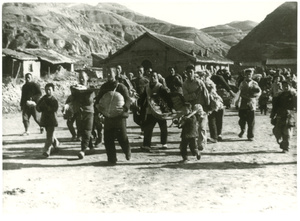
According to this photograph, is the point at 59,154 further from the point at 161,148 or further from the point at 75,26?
the point at 75,26

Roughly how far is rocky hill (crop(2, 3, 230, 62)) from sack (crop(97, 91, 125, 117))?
170 ft

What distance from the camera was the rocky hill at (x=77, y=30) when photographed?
78062 millimetres

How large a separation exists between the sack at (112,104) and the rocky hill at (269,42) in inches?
1111

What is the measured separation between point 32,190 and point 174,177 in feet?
7.04

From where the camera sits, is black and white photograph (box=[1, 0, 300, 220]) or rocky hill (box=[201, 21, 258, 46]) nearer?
black and white photograph (box=[1, 0, 300, 220])

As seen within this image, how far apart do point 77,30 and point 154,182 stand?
12993 cm

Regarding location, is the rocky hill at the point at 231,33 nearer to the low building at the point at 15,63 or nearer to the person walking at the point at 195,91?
the low building at the point at 15,63

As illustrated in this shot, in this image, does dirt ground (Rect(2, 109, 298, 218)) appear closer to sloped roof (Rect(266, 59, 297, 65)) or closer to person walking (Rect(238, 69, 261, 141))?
person walking (Rect(238, 69, 261, 141))

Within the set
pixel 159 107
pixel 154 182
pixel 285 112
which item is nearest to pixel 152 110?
pixel 159 107

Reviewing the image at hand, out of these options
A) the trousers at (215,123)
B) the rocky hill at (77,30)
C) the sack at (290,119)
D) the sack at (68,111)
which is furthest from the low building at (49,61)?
the sack at (290,119)

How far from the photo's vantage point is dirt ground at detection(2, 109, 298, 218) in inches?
191

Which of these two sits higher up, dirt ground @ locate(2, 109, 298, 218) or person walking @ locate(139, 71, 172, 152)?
person walking @ locate(139, 71, 172, 152)

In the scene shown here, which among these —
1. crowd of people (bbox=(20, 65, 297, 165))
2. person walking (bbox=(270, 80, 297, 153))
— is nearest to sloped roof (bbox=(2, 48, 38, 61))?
crowd of people (bbox=(20, 65, 297, 165))

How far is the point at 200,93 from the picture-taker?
25.1 ft
